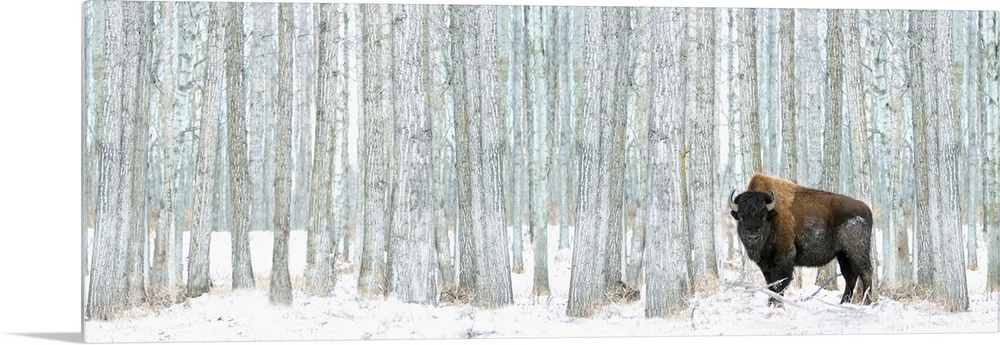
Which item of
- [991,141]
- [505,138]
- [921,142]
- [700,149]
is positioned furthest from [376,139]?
[991,141]

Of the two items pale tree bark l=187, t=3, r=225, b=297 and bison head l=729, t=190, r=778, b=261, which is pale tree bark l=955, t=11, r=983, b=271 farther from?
pale tree bark l=187, t=3, r=225, b=297

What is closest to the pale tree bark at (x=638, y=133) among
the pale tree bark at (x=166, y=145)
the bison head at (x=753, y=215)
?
the bison head at (x=753, y=215)

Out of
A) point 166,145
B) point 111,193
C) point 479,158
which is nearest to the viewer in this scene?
point 111,193

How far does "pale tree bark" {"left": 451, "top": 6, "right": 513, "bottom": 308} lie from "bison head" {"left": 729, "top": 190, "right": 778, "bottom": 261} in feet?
8.55

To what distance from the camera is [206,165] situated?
1348 centimetres

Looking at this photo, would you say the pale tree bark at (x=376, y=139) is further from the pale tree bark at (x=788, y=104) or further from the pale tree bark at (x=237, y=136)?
the pale tree bark at (x=788, y=104)

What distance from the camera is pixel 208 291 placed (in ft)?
44.2

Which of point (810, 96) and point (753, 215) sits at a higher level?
point (810, 96)

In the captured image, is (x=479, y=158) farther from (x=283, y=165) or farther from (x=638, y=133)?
(x=283, y=165)

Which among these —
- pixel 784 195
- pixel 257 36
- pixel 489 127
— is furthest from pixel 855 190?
pixel 257 36

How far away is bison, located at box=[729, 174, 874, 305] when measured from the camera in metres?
14.2

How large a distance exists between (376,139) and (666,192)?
3.16 metres

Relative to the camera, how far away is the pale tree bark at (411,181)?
1364cm

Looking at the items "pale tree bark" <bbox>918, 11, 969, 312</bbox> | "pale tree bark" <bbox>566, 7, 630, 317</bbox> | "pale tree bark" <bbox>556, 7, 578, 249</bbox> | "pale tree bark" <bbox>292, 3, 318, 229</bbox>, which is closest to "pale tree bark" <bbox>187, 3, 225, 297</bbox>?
"pale tree bark" <bbox>292, 3, 318, 229</bbox>
